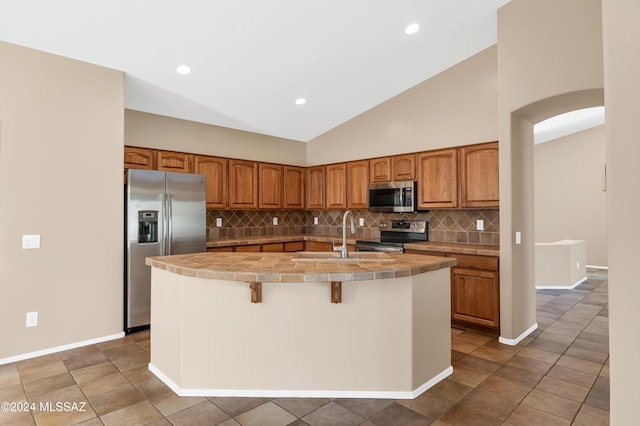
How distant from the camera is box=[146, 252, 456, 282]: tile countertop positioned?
7.18 feet

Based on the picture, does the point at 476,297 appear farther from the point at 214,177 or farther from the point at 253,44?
the point at 214,177

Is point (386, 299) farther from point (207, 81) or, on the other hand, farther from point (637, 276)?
point (207, 81)

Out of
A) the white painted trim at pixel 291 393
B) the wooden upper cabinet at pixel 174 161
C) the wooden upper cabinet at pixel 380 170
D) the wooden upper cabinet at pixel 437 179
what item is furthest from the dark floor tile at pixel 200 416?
the wooden upper cabinet at pixel 380 170

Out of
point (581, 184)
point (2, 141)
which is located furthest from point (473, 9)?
point (581, 184)

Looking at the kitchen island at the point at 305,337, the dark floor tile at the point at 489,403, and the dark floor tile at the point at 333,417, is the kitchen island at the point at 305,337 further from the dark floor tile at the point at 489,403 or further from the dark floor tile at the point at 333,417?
the dark floor tile at the point at 489,403

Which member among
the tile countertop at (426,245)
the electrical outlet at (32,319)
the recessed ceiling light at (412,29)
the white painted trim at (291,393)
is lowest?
the white painted trim at (291,393)

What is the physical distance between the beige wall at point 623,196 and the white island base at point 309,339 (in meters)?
1.24

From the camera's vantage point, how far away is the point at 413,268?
237 cm

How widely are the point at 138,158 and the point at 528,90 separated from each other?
4349 mm

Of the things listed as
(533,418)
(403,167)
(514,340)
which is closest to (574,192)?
(403,167)

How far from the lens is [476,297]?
3.82 m

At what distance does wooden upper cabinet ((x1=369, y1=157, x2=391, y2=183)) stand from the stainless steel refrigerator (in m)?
2.45

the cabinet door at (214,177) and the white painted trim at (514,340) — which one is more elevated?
the cabinet door at (214,177)

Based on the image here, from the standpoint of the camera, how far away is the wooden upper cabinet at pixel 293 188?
5.95 metres
